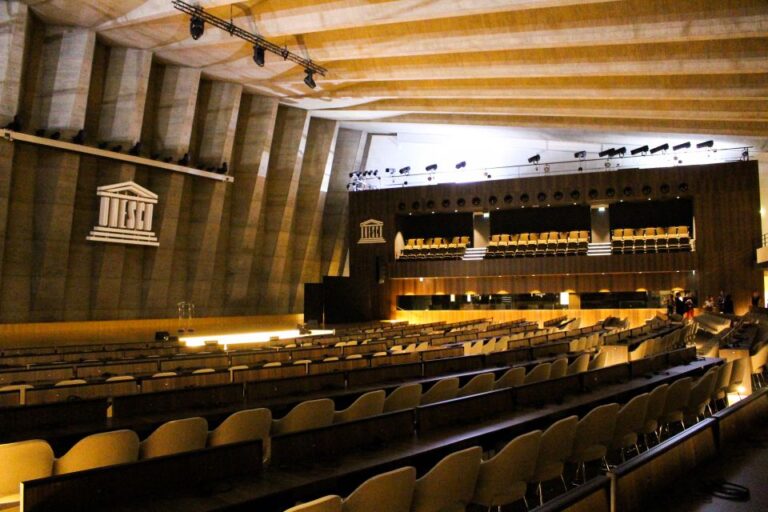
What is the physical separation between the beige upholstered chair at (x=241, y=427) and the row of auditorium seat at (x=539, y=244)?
17559 mm

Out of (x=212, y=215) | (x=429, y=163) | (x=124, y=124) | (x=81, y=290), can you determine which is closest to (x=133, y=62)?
(x=124, y=124)

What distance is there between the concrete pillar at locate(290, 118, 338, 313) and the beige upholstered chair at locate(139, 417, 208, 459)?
732 inches

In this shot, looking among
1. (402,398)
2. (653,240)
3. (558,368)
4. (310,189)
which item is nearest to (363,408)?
(402,398)

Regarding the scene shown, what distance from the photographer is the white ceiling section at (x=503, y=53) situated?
1002 cm

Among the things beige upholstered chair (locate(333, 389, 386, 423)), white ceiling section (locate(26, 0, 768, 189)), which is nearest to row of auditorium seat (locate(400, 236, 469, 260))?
white ceiling section (locate(26, 0, 768, 189))

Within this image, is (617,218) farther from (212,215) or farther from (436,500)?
(436,500)

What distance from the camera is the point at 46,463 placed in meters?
3.23

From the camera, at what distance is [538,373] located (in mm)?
6301

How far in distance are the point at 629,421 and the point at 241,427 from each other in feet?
9.59

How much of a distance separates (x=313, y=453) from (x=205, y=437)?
897mm

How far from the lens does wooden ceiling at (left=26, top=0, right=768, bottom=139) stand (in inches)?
393

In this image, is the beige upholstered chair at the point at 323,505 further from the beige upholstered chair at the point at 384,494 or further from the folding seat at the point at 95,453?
the folding seat at the point at 95,453

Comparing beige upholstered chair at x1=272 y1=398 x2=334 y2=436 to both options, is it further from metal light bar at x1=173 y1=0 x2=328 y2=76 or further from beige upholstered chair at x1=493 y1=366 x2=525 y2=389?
metal light bar at x1=173 y1=0 x2=328 y2=76

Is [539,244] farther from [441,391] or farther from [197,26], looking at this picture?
[441,391]
